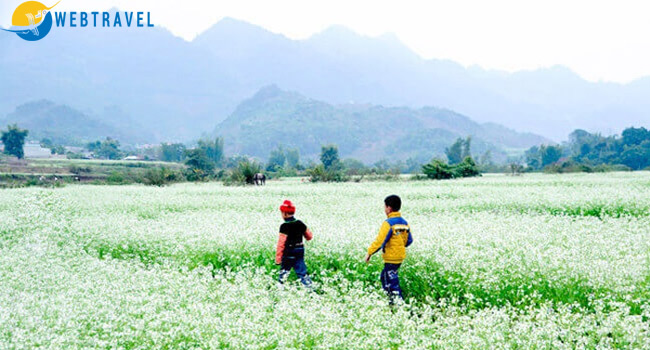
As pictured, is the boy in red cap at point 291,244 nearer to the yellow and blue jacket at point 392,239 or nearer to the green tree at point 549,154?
the yellow and blue jacket at point 392,239

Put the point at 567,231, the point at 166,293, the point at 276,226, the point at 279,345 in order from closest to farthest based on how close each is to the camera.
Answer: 1. the point at 279,345
2. the point at 166,293
3. the point at 567,231
4. the point at 276,226

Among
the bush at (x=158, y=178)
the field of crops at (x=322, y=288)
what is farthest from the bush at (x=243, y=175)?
the field of crops at (x=322, y=288)

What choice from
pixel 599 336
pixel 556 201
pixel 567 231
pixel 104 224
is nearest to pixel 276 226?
pixel 104 224

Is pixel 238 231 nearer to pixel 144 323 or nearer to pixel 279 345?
pixel 144 323

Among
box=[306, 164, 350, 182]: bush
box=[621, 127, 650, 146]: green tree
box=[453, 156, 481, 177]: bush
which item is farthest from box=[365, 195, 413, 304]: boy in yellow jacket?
box=[621, 127, 650, 146]: green tree

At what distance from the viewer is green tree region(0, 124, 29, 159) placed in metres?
72.9

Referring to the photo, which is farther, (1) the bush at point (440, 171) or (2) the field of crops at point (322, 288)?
(1) the bush at point (440, 171)

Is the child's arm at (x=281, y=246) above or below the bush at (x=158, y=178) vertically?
below

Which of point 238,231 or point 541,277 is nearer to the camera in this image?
point 541,277

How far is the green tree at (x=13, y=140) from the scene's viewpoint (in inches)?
2871

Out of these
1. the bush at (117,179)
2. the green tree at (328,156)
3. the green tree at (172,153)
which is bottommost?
the bush at (117,179)

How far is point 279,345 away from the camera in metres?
5.71

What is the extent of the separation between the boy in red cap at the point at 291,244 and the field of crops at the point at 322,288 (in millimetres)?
425

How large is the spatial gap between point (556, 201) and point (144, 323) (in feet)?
58.7
